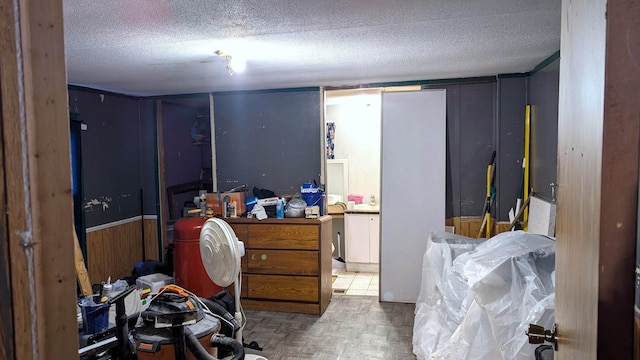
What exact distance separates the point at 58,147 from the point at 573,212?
1.01m

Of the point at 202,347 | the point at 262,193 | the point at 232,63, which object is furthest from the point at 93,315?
the point at 262,193

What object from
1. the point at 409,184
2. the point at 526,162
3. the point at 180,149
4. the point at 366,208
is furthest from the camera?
the point at 180,149

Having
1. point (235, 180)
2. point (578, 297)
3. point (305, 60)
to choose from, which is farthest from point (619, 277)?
point (235, 180)

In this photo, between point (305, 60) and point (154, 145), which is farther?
point (154, 145)

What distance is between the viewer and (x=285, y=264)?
13.5ft

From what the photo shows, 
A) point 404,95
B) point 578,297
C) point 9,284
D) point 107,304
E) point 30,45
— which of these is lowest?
point 107,304

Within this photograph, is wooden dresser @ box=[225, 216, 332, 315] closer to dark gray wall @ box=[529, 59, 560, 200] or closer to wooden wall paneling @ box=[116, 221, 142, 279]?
wooden wall paneling @ box=[116, 221, 142, 279]

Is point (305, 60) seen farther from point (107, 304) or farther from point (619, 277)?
point (619, 277)

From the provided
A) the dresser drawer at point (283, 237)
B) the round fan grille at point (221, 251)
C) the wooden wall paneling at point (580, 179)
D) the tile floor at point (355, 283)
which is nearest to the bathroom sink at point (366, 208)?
the tile floor at point (355, 283)

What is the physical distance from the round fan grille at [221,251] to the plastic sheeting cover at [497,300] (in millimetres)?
1323

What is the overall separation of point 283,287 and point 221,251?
5.87ft

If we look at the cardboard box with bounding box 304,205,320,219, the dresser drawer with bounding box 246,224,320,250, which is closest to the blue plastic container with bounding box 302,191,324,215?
the cardboard box with bounding box 304,205,320,219

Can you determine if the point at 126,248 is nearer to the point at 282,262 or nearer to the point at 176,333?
the point at 282,262

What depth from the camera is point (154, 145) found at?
16.1 feet
